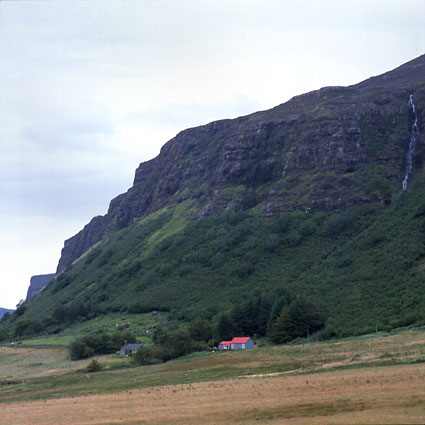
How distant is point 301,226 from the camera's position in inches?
6122

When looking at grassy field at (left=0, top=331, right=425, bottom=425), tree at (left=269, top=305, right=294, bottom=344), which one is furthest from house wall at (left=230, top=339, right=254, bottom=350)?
grassy field at (left=0, top=331, right=425, bottom=425)

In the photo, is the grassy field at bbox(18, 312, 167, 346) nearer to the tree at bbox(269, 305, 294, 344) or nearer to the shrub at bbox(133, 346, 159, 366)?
the shrub at bbox(133, 346, 159, 366)

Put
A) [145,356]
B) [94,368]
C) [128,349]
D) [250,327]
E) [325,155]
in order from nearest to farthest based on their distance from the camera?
[94,368] → [145,356] → [128,349] → [250,327] → [325,155]

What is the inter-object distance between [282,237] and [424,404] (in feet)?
394

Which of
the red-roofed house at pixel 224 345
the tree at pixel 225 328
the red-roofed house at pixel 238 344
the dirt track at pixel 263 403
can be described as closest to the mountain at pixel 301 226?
the tree at pixel 225 328

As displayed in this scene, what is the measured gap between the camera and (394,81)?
644ft

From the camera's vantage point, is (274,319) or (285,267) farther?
(285,267)

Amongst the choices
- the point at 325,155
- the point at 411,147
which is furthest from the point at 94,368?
the point at 411,147

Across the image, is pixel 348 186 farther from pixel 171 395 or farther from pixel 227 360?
pixel 171 395

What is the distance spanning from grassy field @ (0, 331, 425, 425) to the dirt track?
63 millimetres

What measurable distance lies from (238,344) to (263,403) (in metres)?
58.5

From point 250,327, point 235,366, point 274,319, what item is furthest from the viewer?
point 250,327

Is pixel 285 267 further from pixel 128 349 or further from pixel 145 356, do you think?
pixel 145 356

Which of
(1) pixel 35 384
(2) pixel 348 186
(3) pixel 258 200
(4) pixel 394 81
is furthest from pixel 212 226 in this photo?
(1) pixel 35 384
